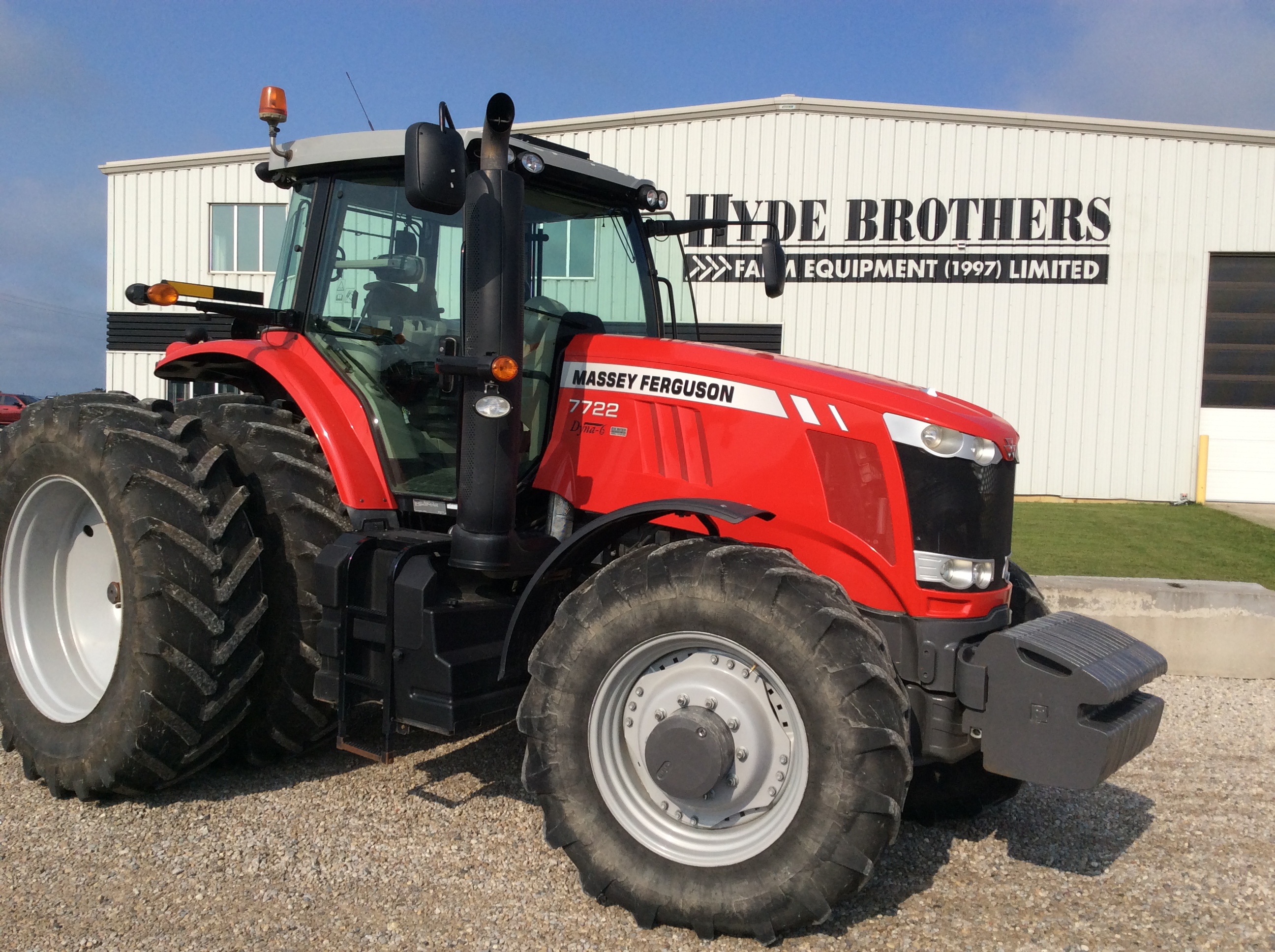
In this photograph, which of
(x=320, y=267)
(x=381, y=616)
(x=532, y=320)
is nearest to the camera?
(x=381, y=616)

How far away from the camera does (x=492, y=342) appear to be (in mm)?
3328

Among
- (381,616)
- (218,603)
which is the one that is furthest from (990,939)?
(218,603)

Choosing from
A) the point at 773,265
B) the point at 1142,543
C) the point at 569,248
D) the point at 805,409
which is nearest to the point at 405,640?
the point at 805,409

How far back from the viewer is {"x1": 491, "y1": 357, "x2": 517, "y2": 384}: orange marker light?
3.28 meters

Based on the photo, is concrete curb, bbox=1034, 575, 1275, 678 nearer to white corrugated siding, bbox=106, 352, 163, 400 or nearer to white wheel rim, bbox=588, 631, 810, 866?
white wheel rim, bbox=588, 631, 810, 866

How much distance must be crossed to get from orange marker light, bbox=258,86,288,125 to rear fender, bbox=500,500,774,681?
218cm

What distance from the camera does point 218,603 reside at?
3625 millimetres

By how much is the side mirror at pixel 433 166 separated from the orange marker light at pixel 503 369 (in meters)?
0.51

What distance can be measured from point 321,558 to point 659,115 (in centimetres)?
1312

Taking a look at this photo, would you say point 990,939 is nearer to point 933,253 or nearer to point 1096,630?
point 1096,630

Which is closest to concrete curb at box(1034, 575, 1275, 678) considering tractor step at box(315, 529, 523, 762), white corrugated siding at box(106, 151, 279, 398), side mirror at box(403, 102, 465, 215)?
tractor step at box(315, 529, 523, 762)

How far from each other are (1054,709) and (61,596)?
3.86m

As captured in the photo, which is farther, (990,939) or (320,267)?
(320,267)

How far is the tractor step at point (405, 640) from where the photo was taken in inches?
134
